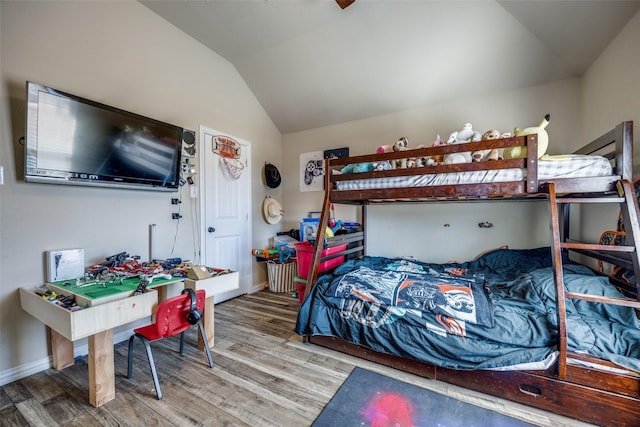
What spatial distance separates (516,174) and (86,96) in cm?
349

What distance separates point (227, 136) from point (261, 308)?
2332mm

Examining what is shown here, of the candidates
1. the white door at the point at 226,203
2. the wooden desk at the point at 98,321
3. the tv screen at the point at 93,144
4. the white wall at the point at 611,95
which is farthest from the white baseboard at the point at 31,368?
the white wall at the point at 611,95

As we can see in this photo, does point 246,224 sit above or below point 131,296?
above

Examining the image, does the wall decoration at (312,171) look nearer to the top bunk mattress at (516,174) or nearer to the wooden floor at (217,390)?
the top bunk mattress at (516,174)

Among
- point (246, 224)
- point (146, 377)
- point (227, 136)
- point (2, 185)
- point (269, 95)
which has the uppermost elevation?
point (269, 95)

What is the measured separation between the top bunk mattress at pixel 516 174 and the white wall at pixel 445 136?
1.26m

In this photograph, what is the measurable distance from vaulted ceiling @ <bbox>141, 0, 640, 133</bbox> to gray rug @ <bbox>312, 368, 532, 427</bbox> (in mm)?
3036

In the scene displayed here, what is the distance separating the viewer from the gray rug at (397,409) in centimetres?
139

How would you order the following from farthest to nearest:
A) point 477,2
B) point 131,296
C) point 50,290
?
point 477,2, point 50,290, point 131,296

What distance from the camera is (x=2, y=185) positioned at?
1.73 meters

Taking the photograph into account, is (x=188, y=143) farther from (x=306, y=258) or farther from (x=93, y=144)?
(x=306, y=258)

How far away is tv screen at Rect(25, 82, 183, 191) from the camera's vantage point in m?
1.71

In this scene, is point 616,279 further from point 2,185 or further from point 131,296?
point 2,185

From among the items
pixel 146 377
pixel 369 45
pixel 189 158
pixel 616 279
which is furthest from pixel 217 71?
pixel 616 279
